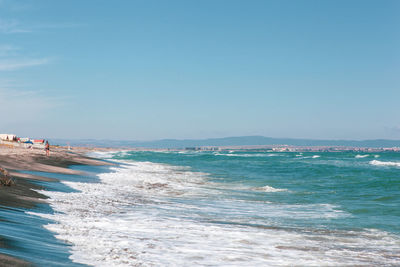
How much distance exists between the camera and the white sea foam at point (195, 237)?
316 inches

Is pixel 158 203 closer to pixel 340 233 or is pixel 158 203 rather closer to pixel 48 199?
pixel 48 199

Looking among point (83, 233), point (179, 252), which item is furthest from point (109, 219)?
point (179, 252)

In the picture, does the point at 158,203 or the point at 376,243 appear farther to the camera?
the point at 158,203

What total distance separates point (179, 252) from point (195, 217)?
464 centimetres

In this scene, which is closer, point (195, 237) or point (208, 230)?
point (195, 237)

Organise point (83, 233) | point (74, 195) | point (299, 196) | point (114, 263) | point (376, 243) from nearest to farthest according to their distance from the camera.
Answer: point (114, 263) < point (83, 233) < point (376, 243) < point (74, 195) < point (299, 196)

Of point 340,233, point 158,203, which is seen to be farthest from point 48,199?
point 340,233

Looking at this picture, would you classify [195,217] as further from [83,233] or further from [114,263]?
[114,263]

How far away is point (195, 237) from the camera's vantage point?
32.5 feet

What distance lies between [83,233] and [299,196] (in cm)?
1487

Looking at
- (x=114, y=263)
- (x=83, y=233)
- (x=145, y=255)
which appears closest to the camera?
(x=114, y=263)

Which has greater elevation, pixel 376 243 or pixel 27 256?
pixel 27 256

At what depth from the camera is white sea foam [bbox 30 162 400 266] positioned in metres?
8.02

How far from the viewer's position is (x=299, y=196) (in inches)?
866
